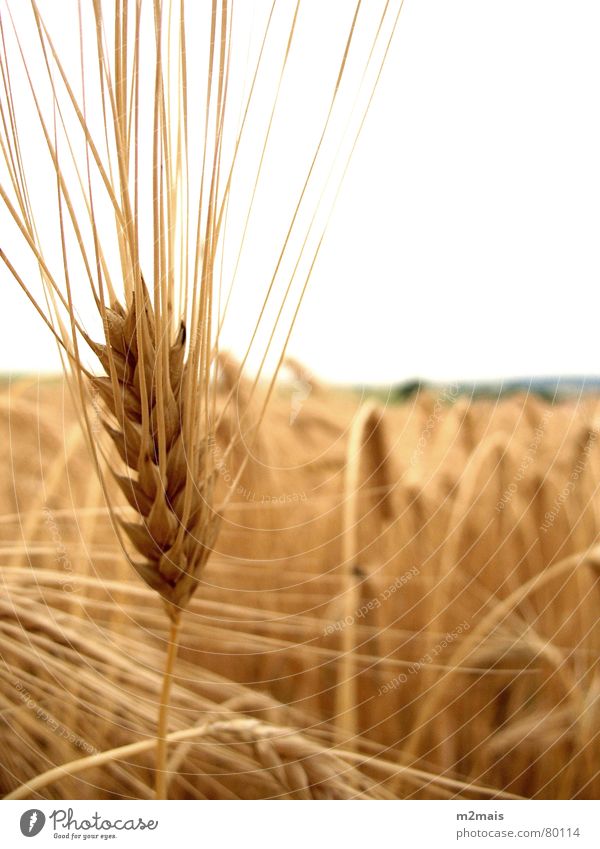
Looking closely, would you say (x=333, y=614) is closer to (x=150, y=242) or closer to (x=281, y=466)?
(x=281, y=466)

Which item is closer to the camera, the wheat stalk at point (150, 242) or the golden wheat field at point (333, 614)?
the wheat stalk at point (150, 242)

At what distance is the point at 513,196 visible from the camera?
559 mm

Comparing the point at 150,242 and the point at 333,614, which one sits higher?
the point at 150,242

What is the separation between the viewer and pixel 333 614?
0.54 m

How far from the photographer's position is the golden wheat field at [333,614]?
0.49m

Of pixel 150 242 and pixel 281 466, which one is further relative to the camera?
pixel 281 466

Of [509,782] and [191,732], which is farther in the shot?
[509,782]

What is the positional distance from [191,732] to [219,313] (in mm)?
238

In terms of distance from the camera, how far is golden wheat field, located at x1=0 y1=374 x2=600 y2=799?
491 millimetres

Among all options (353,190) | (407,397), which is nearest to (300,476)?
(407,397)

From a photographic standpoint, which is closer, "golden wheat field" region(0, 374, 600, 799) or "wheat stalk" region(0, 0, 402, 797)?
"wheat stalk" region(0, 0, 402, 797)

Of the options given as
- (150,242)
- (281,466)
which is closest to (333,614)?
(281,466)

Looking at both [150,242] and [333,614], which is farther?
[333,614]
